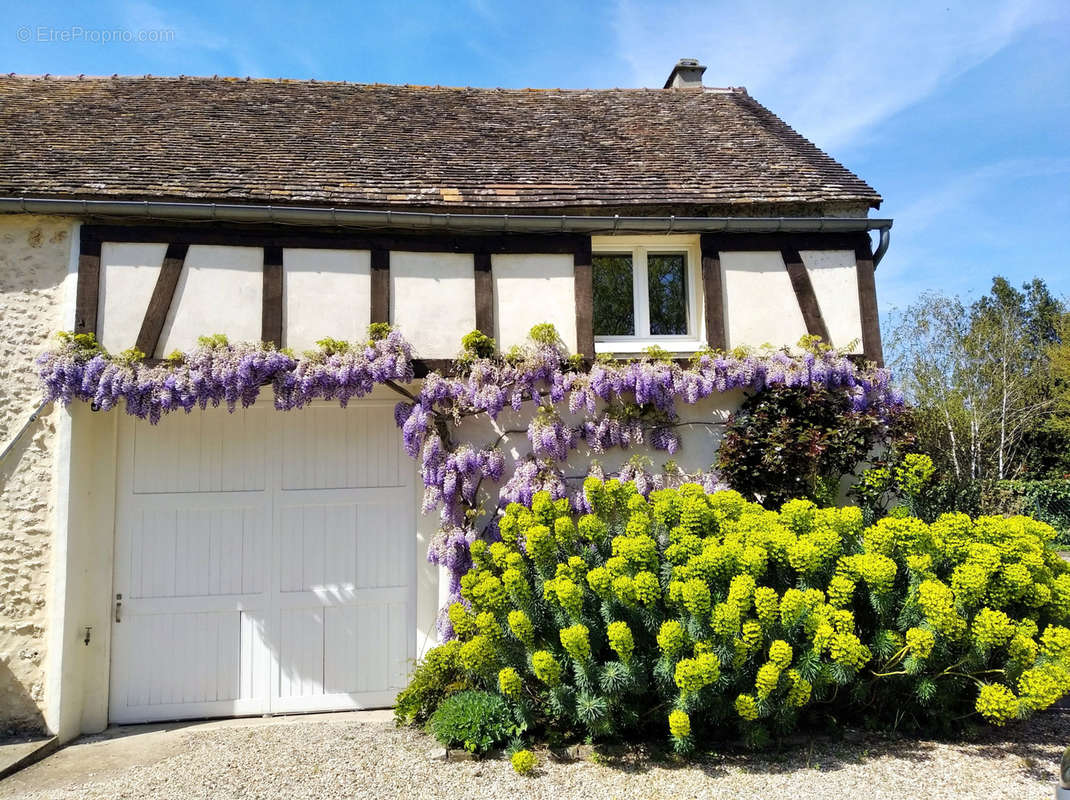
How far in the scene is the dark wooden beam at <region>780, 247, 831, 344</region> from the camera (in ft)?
17.8

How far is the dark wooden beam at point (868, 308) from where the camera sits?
17.7 feet

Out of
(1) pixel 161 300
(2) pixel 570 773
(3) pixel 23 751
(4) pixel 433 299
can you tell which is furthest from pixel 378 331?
(3) pixel 23 751

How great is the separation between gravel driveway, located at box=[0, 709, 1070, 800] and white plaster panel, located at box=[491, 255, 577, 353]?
2.94 m

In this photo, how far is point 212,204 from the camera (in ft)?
16.2

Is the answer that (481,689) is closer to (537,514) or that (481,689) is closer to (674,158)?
(537,514)

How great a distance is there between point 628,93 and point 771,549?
6.27 m

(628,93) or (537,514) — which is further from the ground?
(628,93)

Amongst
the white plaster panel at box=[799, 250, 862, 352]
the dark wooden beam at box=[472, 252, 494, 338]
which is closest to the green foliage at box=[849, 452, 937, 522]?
the white plaster panel at box=[799, 250, 862, 352]

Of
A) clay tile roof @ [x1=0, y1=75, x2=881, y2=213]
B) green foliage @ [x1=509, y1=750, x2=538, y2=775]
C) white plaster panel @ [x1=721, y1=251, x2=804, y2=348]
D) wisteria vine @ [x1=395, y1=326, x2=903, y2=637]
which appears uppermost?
clay tile roof @ [x1=0, y1=75, x2=881, y2=213]

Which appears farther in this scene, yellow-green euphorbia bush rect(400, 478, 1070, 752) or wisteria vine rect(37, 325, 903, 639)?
wisteria vine rect(37, 325, 903, 639)

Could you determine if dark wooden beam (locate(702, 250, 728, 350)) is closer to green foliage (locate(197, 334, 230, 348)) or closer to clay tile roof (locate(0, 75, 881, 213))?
clay tile roof (locate(0, 75, 881, 213))

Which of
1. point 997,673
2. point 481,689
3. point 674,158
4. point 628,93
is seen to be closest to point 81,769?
point 481,689

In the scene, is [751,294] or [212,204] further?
[751,294]

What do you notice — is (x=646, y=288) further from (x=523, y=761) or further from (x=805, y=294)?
(x=523, y=761)
